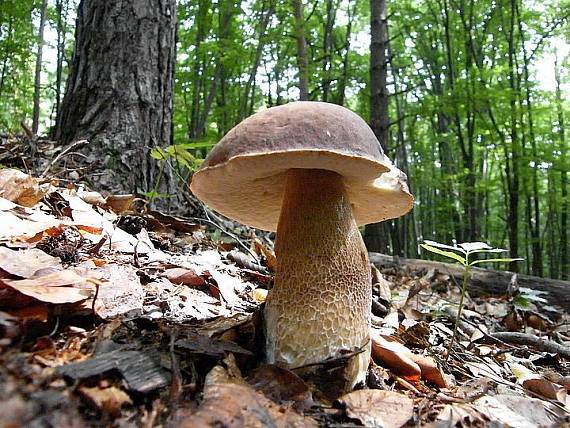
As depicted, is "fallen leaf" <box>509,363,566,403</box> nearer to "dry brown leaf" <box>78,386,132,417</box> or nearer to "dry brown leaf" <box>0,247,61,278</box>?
"dry brown leaf" <box>78,386,132,417</box>

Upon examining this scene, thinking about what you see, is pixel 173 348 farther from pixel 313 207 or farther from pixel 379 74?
pixel 379 74

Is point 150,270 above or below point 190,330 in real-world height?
above

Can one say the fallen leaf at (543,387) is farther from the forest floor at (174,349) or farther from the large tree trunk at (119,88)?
the large tree trunk at (119,88)

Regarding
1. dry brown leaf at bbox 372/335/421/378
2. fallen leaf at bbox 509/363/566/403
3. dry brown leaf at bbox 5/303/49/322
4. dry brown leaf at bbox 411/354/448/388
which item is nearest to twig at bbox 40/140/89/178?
dry brown leaf at bbox 5/303/49/322

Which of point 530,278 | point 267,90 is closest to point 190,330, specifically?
point 530,278

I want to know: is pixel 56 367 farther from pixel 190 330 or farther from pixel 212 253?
pixel 212 253

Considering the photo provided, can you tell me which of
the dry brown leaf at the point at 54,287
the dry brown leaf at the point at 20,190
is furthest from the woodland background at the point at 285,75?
the dry brown leaf at the point at 54,287
